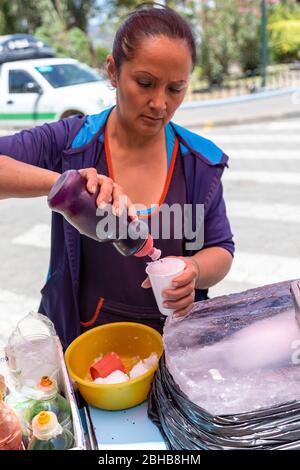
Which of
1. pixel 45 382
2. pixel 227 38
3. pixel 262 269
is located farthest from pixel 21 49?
pixel 45 382

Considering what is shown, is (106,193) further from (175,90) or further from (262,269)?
(262,269)

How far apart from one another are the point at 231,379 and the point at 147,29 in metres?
0.94

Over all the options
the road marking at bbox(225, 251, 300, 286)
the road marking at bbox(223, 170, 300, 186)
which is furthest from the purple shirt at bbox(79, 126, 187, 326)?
the road marking at bbox(223, 170, 300, 186)

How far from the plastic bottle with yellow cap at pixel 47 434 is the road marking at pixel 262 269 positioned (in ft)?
10.0

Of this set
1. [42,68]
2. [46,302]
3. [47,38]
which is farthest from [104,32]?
[46,302]

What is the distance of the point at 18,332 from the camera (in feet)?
4.64

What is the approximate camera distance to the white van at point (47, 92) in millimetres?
9562

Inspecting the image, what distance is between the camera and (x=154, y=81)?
4.45 feet

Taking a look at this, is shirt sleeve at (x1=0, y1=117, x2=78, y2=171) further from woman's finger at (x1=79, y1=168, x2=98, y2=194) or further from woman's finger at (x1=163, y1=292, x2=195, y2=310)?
woman's finger at (x1=163, y1=292, x2=195, y2=310)

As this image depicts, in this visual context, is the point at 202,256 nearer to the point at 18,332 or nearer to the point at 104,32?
the point at 18,332

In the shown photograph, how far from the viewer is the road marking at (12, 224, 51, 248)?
5.07 m

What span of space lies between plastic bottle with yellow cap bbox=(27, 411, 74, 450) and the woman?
1.61 ft

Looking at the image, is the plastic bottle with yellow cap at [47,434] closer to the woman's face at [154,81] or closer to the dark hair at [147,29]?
the woman's face at [154,81]
